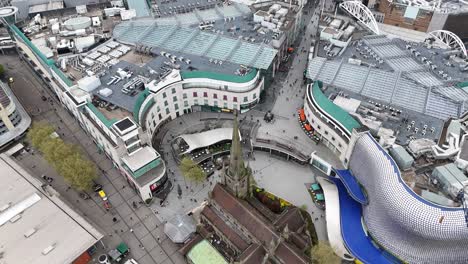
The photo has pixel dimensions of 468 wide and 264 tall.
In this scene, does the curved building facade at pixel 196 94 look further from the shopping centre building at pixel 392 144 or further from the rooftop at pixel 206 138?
the shopping centre building at pixel 392 144

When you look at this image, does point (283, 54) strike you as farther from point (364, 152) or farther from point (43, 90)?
point (43, 90)

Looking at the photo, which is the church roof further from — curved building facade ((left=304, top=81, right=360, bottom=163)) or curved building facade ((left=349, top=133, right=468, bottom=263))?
curved building facade ((left=304, top=81, right=360, bottom=163))

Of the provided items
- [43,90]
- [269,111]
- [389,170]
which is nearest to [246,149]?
[269,111]

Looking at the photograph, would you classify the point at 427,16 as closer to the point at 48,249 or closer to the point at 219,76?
the point at 219,76

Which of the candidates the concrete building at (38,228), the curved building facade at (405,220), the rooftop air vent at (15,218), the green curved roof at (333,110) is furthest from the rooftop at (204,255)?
the green curved roof at (333,110)

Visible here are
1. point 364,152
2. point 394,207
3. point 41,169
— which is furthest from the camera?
point 41,169

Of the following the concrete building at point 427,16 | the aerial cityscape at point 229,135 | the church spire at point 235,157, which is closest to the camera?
the church spire at point 235,157

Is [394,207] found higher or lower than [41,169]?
higher
